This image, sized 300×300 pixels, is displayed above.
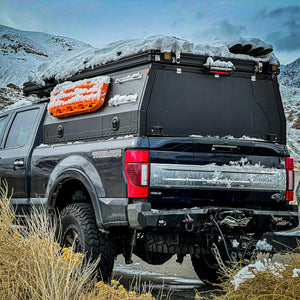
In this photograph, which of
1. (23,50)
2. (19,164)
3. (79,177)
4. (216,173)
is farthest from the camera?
(23,50)

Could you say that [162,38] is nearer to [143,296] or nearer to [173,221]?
[173,221]

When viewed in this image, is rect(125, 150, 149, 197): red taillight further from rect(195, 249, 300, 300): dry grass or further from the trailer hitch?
rect(195, 249, 300, 300): dry grass

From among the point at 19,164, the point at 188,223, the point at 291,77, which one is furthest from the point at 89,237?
the point at 291,77

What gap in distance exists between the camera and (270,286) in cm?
399

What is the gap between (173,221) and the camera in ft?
17.5

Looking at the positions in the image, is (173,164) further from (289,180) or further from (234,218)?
(289,180)

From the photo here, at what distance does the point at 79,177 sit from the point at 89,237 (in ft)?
2.15

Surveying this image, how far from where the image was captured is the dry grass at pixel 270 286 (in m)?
3.87

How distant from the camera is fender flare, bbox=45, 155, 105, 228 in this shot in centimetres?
586

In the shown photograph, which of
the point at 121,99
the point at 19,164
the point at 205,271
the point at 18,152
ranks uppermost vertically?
the point at 121,99

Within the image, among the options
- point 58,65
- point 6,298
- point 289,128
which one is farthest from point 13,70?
point 6,298

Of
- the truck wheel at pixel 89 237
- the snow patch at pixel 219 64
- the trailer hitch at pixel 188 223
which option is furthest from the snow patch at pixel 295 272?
the snow patch at pixel 219 64

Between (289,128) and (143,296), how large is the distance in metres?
39.7

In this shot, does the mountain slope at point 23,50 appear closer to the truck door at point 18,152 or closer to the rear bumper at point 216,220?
the truck door at point 18,152
